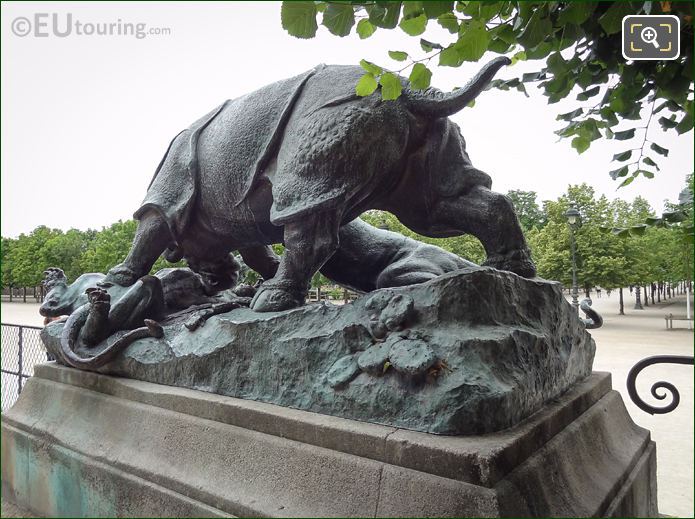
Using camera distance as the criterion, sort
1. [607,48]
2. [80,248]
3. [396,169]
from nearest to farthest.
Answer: [607,48] → [396,169] → [80,248]

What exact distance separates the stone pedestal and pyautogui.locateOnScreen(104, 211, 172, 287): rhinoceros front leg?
733mm

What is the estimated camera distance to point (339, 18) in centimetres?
185

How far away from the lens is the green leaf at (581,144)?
10.0ft

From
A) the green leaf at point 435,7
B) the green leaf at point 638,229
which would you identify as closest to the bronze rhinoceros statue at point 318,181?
the green leaf at point 638,229

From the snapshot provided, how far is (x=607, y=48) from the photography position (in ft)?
7.70

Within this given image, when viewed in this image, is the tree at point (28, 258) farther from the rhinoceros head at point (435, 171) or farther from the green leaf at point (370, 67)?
the green leaf at point (370, 67)

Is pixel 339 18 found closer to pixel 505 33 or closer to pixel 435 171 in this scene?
pixel 505 33

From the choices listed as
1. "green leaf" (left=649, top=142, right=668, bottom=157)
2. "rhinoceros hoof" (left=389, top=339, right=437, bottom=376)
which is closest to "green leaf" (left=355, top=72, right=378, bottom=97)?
"rhinoceros hoof" (left=389, top=339, right=437, bottom=376)

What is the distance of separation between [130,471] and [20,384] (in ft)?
20.3

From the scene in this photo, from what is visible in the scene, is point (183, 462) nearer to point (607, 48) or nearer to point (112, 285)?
point (112, 285)

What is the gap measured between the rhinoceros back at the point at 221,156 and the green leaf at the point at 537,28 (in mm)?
1357

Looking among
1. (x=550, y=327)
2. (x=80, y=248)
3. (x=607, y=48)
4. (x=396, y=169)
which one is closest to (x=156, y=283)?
(x=396, y=169)

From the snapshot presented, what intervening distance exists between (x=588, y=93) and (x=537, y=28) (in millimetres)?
1101

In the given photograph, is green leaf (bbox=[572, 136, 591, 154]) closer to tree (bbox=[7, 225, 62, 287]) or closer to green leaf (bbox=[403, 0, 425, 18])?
green leaf (bbox=[403, 0, 425, 18])
